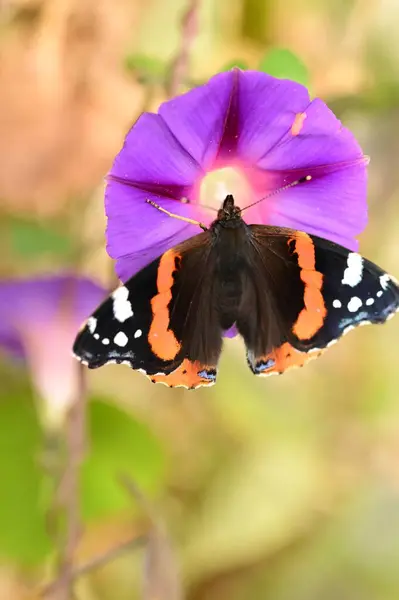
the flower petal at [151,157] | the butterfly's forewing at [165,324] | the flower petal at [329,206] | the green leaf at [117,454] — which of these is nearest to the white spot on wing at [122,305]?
the butterfly's forewing at [165,324]

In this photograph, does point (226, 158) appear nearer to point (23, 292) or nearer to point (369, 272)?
point (369, 272)

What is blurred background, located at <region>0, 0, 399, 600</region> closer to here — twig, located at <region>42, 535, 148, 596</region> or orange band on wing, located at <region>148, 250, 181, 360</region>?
twig, located at <region>42, 535, 148, 596</region>

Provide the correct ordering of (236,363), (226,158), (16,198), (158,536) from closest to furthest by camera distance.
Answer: (226,158) → (158,536) → (16,198) → (236,363)

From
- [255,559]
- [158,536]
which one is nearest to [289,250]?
[158,536]

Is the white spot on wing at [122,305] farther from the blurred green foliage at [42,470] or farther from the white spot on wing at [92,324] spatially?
the blurred green foliage at [42,470]

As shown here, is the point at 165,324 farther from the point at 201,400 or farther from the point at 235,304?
the point at 201,400

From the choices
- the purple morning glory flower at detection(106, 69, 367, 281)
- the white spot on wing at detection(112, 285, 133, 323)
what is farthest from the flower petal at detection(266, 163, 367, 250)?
the white spot on wing at detection(112, 285, 133, 323)

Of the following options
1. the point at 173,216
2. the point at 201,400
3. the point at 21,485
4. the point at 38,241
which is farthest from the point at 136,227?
the point at 201,400
